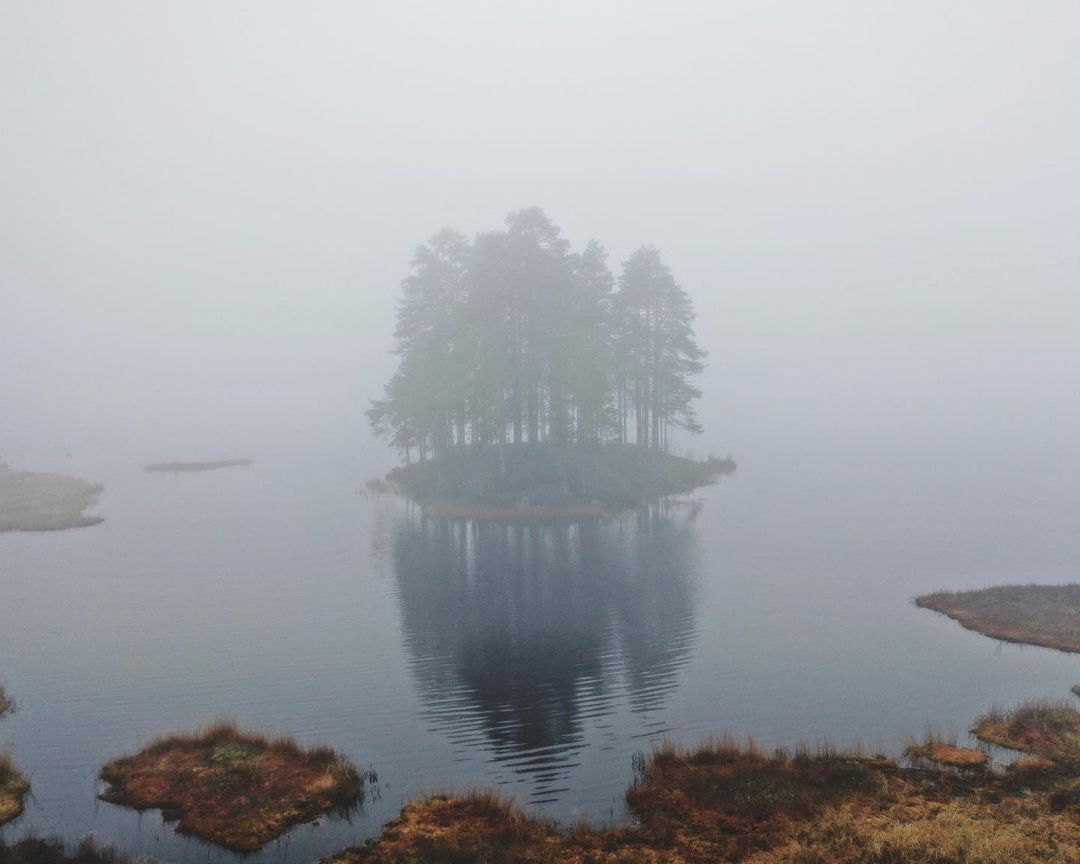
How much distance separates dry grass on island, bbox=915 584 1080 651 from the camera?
29.3 m

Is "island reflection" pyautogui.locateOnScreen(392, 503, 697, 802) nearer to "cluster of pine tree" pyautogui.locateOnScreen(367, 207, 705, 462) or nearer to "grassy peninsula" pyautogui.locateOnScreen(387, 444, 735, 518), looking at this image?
"grassy peninsula" pyautogui.locateOnScreen(387, 444, 735, 518)

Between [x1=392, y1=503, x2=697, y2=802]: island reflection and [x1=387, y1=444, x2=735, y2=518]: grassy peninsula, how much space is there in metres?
5.23

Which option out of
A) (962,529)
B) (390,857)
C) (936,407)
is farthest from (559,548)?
(936,407)

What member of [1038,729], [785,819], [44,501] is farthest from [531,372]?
[785,819]

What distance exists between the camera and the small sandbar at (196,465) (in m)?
87.2

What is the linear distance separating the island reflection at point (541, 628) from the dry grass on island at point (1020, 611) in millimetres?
11119

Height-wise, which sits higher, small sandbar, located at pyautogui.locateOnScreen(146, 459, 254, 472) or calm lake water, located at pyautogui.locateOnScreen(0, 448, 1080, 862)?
small sandbar, located at pyautogui.locateOnScreen(146, 459, 254, 472)

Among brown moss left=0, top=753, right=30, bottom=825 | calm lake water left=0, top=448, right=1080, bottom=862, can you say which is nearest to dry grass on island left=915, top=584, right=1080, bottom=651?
calm lake water left=0, top=448, right=1080, bottom=862

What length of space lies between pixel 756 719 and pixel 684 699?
2.40 meters

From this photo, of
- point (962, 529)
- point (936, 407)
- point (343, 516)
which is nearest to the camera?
point (962, 529)

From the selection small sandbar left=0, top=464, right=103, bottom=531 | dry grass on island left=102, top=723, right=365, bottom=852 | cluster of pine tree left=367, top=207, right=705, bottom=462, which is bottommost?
dry grass on island left=102, top=723, right=365, bottom=852

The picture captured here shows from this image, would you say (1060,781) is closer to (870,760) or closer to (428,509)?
(870,760)

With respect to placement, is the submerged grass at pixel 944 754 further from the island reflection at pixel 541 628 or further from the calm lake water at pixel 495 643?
the island reflection at pixel 541 628

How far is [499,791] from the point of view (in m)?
18.2
